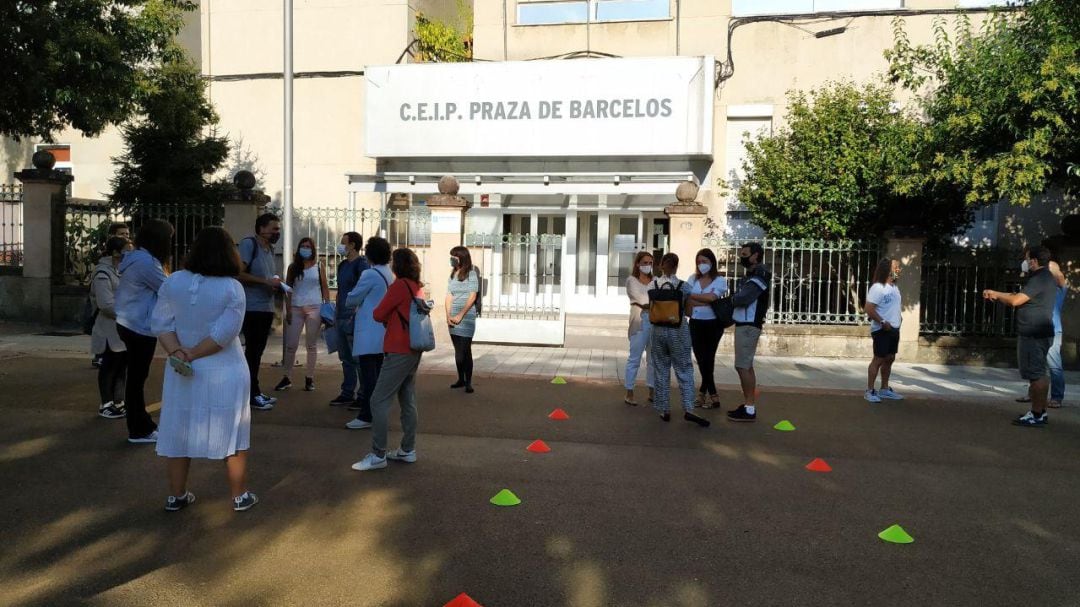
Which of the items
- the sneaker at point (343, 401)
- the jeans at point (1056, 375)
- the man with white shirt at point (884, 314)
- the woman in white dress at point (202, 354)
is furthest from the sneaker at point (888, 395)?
the woman in white dress at point (202, 354)

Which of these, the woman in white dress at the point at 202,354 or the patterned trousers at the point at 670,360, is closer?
the woman in white dress at the point at 202,354

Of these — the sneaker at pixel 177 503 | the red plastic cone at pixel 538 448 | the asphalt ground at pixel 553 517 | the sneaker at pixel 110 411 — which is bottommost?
the asphalt ground at pixel 553 517

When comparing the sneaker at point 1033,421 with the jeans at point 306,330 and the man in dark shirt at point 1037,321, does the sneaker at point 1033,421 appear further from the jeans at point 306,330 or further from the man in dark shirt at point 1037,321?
the jeans at point 306,330

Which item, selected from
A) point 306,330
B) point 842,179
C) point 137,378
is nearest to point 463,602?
point 137,378

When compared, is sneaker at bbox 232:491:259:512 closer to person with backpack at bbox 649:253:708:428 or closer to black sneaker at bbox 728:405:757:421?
person with backpack at bbox 649:253:708:428

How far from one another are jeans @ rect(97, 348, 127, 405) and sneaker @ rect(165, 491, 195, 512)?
2753 mm

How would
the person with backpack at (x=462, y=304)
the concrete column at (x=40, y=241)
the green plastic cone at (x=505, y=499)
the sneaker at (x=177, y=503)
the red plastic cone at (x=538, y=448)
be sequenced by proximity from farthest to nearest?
the concrete column at (x=40, y=241), the person with backpack at (x=462, y=304), the red plastic cone at (x=538, y=448), the green plastic cone at (x=505, y=499), the sneaker at (x=177, y=503)

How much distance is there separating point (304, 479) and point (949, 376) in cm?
980

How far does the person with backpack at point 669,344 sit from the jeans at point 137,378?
14.5 ft

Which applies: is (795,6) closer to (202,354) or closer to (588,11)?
(588,11)

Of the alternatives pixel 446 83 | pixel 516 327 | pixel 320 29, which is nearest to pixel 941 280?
pixel 516 327

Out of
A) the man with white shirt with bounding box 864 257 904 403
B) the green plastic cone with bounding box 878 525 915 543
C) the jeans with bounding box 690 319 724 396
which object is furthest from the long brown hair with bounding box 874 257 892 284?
the green plastic cone with bounding box 878 525 915 543

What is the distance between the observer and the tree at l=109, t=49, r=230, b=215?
1562 centimetres

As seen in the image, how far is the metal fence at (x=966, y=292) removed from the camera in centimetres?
1294
